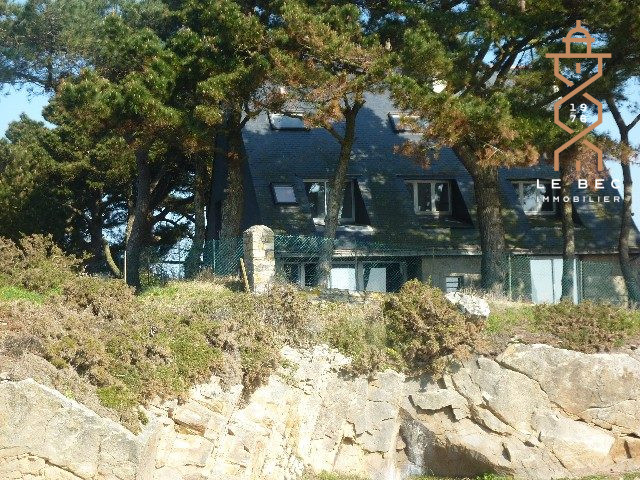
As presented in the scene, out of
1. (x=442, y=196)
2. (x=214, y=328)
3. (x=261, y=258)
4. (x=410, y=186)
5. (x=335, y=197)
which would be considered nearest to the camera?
(x=214, y=328)

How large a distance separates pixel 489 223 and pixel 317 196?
6.45 meters

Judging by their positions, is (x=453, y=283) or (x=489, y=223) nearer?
(x=489, y=223)

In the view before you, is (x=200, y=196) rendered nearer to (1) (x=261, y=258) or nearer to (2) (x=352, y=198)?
(2) (x=352, y=198)

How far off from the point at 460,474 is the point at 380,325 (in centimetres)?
344

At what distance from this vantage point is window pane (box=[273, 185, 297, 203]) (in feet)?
92.5

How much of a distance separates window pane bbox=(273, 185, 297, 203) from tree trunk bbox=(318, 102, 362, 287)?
3.36 metres

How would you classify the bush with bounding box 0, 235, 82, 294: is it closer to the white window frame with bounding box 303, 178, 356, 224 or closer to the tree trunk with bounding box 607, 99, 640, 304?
the white window frame with bounding box 303, 178, 356, 224

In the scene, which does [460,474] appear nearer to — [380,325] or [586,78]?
[380,325]

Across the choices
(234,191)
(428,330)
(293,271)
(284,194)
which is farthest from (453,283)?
(428,330)

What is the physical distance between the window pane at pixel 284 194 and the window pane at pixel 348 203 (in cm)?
193

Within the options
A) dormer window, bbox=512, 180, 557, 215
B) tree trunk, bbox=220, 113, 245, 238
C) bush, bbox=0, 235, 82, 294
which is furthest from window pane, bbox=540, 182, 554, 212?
bush, bbox=0, 235, 82, 294

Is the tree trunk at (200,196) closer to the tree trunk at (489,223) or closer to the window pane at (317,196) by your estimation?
the window pane at (317,196)

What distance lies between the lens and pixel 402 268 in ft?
90.9

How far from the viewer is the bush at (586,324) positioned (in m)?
19.6
